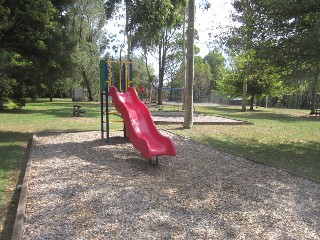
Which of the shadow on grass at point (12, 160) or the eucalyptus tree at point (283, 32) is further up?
the eucalyptus tree at point (283, 32)

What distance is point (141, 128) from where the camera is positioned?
27.0ft

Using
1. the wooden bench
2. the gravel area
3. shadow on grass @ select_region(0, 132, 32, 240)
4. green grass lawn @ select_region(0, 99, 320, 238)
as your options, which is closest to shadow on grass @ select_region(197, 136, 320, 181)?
green grass lawn @ select_region(0, 99, 320, 238)

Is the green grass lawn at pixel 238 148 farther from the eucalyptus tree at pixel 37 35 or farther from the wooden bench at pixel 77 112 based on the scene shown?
the wooden bench at pixel 77 112

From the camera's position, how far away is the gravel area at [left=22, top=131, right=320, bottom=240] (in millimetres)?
3869

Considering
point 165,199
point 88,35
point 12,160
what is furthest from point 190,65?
point 88,35

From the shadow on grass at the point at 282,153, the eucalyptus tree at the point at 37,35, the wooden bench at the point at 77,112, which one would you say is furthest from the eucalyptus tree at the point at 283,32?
the wooden bench at the point at 77,112

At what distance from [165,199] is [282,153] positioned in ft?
16.8

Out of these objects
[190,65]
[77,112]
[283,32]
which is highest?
[283,32]

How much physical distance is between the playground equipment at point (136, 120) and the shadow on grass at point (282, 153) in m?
2.20

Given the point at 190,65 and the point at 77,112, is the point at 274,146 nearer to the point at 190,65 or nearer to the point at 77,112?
the point at 190,65

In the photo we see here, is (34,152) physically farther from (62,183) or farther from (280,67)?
(280,67)

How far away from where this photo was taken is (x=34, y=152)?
827 cm

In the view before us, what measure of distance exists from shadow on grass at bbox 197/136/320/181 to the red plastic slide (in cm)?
219

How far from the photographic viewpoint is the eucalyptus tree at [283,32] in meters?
8.23
